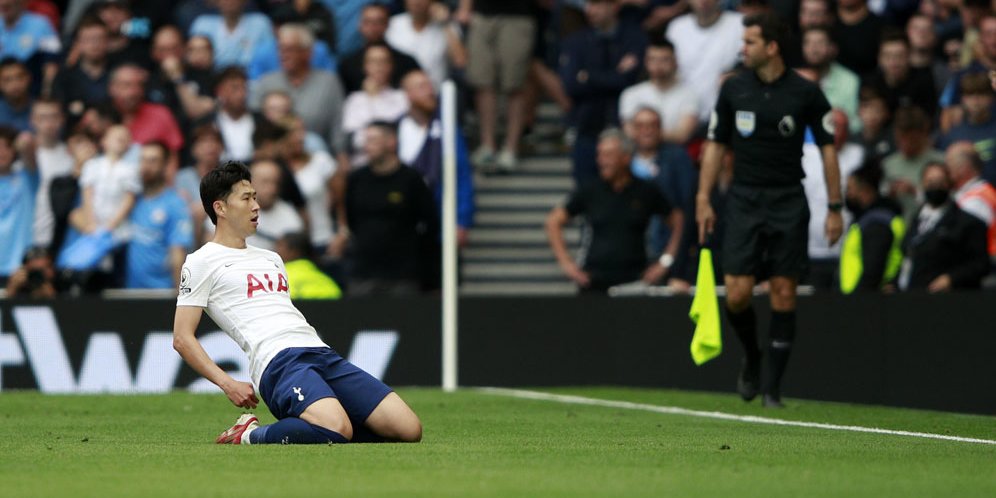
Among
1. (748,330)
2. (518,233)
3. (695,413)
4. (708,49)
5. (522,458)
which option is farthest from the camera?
(518,233)

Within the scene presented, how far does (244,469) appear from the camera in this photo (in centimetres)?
743

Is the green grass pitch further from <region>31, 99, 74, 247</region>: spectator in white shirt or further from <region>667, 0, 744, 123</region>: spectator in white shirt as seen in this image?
<region>667, 0, 744, 123</region>: spectator in white shirt

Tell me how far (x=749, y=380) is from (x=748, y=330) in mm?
358

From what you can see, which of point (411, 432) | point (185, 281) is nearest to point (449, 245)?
point (411, 432)

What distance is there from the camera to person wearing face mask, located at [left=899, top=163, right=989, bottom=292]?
12984 mm

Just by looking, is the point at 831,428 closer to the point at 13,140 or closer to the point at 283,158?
the point at 283,158

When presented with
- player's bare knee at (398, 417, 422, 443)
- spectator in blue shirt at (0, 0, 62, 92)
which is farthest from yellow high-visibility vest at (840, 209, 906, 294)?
spectator in blue shirt at (0, 0, 62, 92)

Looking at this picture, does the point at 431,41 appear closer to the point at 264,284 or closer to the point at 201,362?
the point at 264,284

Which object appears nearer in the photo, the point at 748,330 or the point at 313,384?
the point at 313,384

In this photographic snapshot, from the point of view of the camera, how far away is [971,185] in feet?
46.1

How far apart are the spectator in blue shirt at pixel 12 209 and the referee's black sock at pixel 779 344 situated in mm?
7477

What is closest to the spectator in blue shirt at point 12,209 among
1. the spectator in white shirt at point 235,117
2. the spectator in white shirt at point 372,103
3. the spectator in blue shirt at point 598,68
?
the spectator in white shirt at point 235,117

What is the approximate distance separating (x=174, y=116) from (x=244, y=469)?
10279 mm

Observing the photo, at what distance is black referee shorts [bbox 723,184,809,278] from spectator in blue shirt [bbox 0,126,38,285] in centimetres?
733
